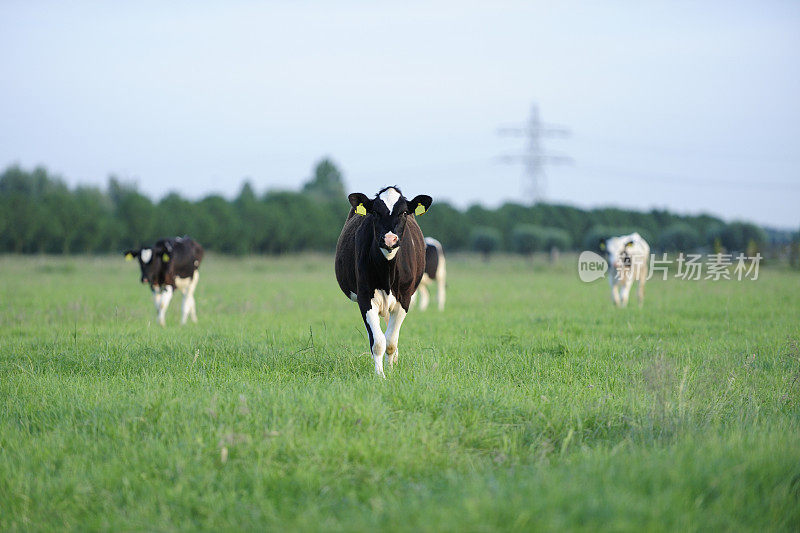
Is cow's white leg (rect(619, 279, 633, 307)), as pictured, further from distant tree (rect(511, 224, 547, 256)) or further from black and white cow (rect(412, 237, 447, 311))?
distant tree (rect(511, 224, 547, 256))

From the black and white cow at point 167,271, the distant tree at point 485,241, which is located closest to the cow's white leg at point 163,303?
the black and white cow at point 167,271

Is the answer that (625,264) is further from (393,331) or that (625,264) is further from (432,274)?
(393,331)

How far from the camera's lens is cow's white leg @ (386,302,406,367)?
7500 mm

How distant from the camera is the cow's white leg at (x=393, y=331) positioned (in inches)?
295

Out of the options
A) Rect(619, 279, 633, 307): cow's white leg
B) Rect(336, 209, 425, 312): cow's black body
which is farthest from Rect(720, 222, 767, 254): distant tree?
Rect(336, 209, 425, 312): cow's black body

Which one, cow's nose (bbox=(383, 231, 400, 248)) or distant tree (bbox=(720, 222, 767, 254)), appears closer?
cow's nose (bbox=(383, 231, 400, 248))

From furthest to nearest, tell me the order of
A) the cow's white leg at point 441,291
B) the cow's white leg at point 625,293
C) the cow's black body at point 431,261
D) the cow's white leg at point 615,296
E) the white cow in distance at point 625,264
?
1. the cow's black body at point 431,261
2. the white cow in distance at point 625,264
3. the cow's white leg at point 441,291
4. the cow's white leg at point 625,293
5. the cow's white leg at point 615,296

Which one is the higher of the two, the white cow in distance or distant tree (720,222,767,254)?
distant tree (720,222,767,254)

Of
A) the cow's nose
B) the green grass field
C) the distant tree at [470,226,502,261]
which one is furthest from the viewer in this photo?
the distant tree at [470,226,502,261]

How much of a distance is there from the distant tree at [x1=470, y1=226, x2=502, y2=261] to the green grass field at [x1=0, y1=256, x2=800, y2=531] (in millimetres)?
45144

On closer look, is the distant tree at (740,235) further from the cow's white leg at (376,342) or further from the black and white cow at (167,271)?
the cow's white leg at (376,342)

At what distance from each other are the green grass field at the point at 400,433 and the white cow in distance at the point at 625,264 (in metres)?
6.30

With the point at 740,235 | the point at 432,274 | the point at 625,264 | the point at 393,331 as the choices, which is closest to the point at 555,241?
the point at 740,235

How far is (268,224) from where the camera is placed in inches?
1902
